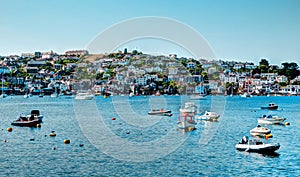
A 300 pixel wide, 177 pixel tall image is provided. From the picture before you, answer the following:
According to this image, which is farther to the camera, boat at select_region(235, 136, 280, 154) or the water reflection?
boat at select_region(235, 136, 280, 154)

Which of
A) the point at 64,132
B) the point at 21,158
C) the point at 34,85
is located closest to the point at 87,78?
the point at 34,85

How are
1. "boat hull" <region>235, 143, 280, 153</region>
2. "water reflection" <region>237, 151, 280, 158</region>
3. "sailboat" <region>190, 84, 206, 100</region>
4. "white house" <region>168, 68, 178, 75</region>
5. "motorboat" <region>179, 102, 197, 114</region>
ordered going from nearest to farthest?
"water reflection" <region>237, 151, 280, 158</region>, "boat hull" <region>235, 143, 280, 153</region>, "motorboat" <region>179, 102, 197, 114</region>, "sailboat" <region>190, 84, 206, 100</region>, "white house" <region>168, 68, 178, 75</region>

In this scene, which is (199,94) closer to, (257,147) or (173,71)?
(173,71)

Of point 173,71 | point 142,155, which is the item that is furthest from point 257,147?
point 173,71

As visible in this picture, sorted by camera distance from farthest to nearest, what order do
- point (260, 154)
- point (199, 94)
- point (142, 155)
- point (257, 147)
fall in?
point (199, 94) < point (257, 147) < point (260, 154) < point (142, 155)

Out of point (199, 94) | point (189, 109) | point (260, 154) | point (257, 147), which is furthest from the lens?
point (199, 94)

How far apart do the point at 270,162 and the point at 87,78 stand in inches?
5946

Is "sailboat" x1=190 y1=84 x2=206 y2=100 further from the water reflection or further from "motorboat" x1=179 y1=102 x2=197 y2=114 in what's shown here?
the water reflection

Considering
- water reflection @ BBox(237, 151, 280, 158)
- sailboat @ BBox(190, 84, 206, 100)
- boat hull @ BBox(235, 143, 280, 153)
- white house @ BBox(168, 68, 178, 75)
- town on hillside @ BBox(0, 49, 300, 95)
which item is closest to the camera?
water reflection @ BBox(237, 151, 280, 158)

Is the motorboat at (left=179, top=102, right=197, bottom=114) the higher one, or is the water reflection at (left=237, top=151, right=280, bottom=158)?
the motorboat at (left=179, top=102, right=197, bottom=114)

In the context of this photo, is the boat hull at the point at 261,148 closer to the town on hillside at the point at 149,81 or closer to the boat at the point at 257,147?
the boat at the point at 257,147

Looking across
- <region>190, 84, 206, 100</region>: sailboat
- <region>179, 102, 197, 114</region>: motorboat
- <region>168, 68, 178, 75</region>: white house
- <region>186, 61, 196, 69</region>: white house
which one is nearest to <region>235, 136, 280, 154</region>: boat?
<region>179, 102, 197, 114</region>: motorboat

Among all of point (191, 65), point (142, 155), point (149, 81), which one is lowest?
point (142, 155)

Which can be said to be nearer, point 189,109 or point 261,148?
point 261,148
